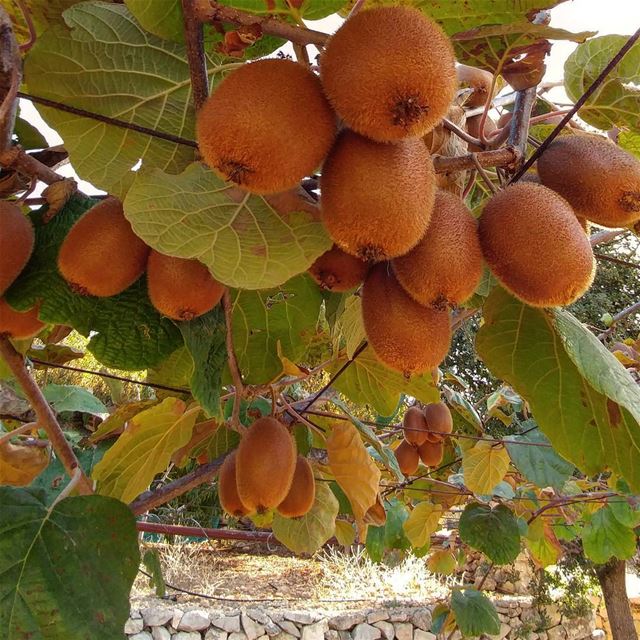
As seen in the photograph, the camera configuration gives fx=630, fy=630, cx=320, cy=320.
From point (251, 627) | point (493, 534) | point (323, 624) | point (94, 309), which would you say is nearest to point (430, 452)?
point (493, 534)

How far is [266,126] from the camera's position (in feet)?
2.14

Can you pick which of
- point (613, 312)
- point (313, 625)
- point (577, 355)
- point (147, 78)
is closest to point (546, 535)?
point (313, 625)

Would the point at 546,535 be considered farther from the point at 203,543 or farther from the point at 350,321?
the point at 203,543

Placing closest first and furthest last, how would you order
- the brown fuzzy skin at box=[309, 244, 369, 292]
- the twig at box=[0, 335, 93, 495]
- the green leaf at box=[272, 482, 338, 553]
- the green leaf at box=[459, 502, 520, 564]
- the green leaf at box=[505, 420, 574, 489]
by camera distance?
the brown fuzzy skin at box=[309, 244, 369, 292], the twig at box=[0, 335, 93, 495], the green leaf at box=[272, 482, 338, 553], the green leaf at box=[505, 420, 574, 489], the green leaf at box=[459, 502, 520, 564]

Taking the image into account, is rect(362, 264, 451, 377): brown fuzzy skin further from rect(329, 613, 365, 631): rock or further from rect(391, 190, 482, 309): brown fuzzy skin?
rect(329, 613, 365, 631): rock

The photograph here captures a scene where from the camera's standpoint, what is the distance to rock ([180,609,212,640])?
657 centimetres

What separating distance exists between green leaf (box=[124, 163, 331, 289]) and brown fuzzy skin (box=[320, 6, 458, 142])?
0.19 m

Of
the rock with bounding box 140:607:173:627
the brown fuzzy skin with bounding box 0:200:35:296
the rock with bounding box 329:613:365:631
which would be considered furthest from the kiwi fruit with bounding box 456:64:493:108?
the rock with bounding box 329:613:365:631

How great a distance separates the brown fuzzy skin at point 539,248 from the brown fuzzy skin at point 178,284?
0.38 metres

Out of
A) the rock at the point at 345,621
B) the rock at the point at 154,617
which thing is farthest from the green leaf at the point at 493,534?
the rock at the point at 345,621

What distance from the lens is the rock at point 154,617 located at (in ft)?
21.1

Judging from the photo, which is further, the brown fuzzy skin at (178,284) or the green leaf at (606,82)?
the green leaf at (606,82)

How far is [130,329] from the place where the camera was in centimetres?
104

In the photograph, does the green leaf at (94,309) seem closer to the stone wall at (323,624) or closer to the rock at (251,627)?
the stone wall at (323,624)
